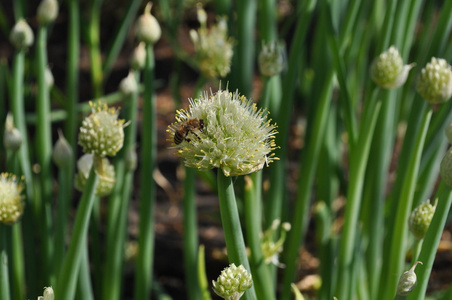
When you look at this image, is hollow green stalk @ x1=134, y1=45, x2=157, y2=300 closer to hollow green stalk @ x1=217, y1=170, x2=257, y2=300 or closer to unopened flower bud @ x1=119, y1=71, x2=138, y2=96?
unopened flower bud @ x1=119, y1=71, x2=138, y2=96

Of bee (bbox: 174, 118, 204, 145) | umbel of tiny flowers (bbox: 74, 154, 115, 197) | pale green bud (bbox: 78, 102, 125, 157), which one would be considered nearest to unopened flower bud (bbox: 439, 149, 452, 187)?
bee (bbox: 174, 118, 204, 145)

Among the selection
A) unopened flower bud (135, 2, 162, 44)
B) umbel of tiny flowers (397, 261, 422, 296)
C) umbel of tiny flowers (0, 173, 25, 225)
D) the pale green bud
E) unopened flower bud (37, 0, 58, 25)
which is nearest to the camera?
umbel of tiny flowers (397, 261, 422, 296)

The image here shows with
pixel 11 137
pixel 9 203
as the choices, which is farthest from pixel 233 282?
pixel 11 137

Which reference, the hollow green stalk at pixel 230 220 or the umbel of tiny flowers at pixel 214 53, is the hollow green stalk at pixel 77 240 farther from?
the umbel of tiny flowers at pixel 214 53

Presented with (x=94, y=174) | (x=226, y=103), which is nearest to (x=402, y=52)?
(x=226, y=103)

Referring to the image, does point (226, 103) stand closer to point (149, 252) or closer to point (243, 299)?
point (243, 299)

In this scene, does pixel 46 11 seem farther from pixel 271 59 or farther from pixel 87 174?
pixel 271 59
